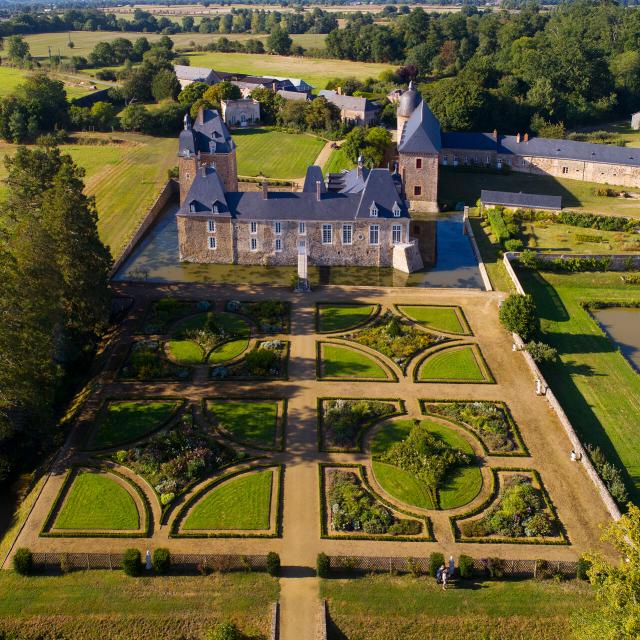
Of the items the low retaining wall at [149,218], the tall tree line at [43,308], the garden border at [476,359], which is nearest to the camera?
the tall tree line at [43,308]

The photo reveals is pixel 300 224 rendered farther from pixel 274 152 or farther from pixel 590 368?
pixel 274 152

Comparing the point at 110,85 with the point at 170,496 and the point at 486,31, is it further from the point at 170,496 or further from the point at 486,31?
the point at 170,496

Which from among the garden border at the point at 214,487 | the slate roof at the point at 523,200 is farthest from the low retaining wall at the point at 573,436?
the slate roof at the point at 523,200

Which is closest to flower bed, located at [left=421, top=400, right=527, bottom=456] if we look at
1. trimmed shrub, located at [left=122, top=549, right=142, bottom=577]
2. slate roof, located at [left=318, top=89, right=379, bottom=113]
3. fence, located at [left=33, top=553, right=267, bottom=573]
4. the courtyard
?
the courtyard

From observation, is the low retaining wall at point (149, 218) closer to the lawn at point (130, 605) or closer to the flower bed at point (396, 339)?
the flower bed at point (396, 339)

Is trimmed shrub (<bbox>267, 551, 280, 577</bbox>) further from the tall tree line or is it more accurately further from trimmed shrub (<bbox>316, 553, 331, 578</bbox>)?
the tall tree line

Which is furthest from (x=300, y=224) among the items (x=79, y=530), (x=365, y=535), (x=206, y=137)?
(x=79, y=530)

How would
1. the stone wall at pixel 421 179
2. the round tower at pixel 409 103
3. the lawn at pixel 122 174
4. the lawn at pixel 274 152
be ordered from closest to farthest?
the lawn at pixel 122 174
the stone wall at pixel 421 179
the round tower at pixel 409 103
the lawn at pixel 274 152
